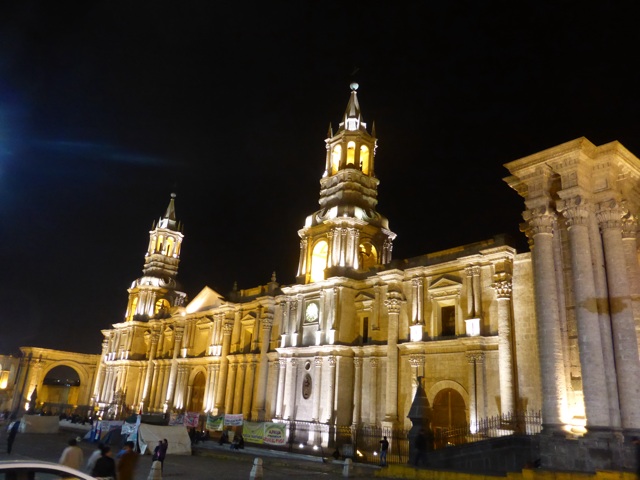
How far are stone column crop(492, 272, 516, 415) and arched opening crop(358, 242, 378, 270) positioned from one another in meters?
10.8

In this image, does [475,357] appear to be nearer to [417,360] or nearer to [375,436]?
[417,360]

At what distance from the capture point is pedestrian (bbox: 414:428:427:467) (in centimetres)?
1672

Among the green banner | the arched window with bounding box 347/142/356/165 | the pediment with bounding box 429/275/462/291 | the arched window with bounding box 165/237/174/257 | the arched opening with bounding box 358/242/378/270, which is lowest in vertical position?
the green banner

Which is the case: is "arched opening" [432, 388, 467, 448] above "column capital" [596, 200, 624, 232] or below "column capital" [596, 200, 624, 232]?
below

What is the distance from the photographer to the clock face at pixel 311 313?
31131 mm

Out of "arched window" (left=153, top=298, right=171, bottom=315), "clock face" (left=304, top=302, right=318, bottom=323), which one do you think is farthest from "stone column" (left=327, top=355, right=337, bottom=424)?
"arched window" (left=153, top=298, right=171, bottom=315)

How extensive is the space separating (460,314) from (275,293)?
51.7 feet

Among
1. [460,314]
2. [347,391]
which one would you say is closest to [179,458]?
[347,391]

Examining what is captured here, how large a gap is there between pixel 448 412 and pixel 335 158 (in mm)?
19271

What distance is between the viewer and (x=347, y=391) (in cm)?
2827

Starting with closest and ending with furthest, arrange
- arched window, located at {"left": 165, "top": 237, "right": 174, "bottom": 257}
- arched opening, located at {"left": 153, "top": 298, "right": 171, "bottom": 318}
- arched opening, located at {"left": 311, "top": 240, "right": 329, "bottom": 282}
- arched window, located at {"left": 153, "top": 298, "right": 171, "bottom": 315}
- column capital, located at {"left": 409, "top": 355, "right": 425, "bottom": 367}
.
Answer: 1. column capital, located at {"left": 409, "top": 355, "right": 425, "bottom": 367}
2. arched opening, located at {"left": 311, "top": 240, "right": 329, "bottom": 282}
3. arched opening, located at {"left": 153, "top": 298, "right": 171, "bottom": 318}
4. arched window, located at {"left": 153, "top": 298, "right": 171, "bottom": 315}
5. arched window, located at {"left": 165, "top": 237, "right": 174, "bottom": 257}

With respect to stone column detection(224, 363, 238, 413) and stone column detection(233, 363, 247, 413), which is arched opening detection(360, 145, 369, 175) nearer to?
stone column detection(233, 363, 247, 413)

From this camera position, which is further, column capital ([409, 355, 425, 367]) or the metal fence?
column capital ([409, 355, 425, 367])

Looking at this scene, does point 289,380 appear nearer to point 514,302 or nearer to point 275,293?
point 275,293
